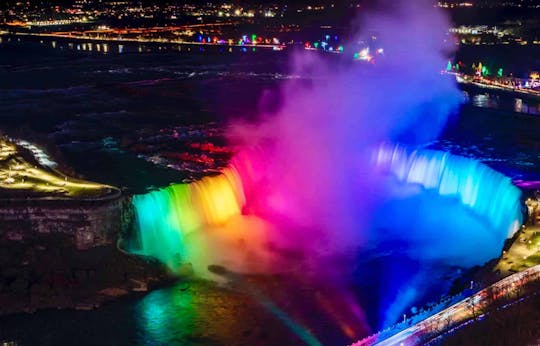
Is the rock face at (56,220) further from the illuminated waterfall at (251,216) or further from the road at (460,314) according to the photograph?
the road at (460,314)

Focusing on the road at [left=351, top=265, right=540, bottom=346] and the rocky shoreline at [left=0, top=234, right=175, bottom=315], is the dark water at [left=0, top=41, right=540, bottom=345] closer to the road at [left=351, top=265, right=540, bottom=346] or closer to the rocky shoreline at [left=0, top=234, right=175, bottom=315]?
the rocky shoreline at [left=0, top=234, right=175, bottom=315]

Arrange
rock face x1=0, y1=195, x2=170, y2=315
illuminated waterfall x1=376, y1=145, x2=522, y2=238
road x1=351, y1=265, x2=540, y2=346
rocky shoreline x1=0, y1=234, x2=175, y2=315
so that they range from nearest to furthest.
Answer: road x1=351, y1=265, x2=540, y2=346 < rocky shoreline x1=0, y1=234, x2=175, y2=315 < rock face x1=0, y1=195, x2=170, y2=315 < illuminated waterfall x1=376, y1=145, x2=522, y2=238

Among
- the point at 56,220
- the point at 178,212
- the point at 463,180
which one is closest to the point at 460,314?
the point at 178,212

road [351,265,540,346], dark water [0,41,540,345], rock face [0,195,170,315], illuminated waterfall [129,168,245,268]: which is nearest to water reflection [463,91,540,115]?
dark water [0,41,540,345]

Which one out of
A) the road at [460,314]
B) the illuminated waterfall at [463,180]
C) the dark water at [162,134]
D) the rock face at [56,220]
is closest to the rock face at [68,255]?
the rock face at [56,220]

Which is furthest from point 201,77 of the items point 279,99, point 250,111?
point 250,111
